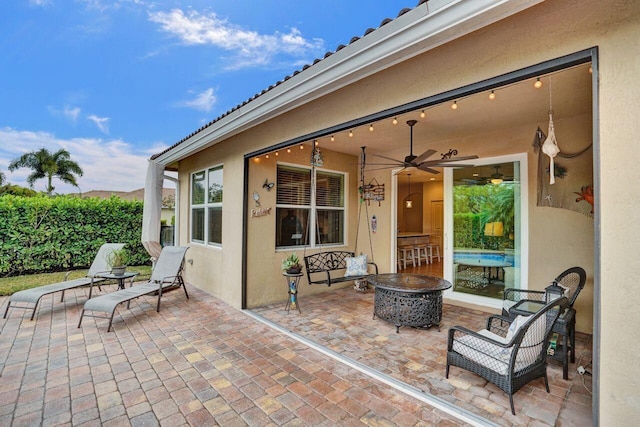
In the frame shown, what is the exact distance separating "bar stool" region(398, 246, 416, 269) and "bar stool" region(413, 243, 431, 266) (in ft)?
0.83

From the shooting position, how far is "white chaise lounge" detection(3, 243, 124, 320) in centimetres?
442

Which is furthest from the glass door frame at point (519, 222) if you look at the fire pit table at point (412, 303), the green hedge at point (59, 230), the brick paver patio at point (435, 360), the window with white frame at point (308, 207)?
the green hedge at point (59, 230)

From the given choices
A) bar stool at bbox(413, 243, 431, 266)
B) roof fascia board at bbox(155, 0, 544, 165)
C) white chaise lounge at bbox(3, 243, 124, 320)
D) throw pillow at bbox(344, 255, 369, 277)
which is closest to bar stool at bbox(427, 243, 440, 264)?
bar stool at bbox(413, 243, 431, 266)

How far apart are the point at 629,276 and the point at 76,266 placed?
35.2 feet

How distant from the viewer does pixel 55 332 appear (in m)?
3.98

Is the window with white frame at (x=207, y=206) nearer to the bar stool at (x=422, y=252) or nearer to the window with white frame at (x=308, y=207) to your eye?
the window with white frame at (x=308, y=207)

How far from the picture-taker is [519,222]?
4676 mm

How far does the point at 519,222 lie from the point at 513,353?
3003 mm

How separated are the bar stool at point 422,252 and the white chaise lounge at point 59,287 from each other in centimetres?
798

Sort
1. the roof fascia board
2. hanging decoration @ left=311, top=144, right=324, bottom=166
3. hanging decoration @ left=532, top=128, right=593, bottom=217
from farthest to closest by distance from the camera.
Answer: hanging decoration @ left=311, top=144, right=324, bottom=166 → hanging decoration @ left=532, top=128, right=593, bottom=217 → the roof fascia board

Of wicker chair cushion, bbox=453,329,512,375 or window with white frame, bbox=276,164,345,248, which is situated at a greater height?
window with white frame, bbox=276,164,345,248

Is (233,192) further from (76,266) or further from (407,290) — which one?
(76,266)

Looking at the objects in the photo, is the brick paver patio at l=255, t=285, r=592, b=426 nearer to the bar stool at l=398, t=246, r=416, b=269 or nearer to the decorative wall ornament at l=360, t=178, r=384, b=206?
the decorative wall ornament at l=360, t=178, r=384, b=206

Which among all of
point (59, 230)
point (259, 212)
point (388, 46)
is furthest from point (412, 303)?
point (59, 230)
